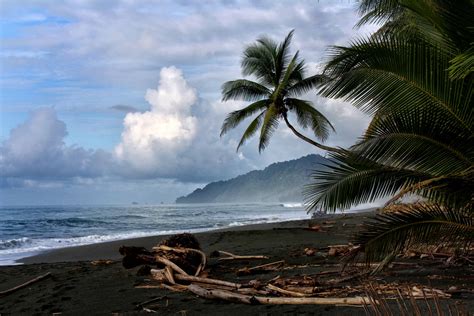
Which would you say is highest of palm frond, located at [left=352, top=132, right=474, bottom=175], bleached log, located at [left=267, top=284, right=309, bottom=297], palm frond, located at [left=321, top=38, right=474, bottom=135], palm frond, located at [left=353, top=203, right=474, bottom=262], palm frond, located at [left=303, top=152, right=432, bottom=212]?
palm frond, located at [left=321, top=38, right=474, bottom=135]

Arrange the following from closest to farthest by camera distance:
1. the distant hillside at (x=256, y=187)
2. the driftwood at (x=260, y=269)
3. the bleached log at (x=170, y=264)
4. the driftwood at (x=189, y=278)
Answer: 1. the driftwood at (x=189, y=278)
2. the bleached log at (x=170, y=264)
3. the driftwood at (x=260, y=269)
4. the distant hillside at (x=256, y=187)

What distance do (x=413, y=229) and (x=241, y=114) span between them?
18450mm

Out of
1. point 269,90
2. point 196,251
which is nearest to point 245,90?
point 269,90

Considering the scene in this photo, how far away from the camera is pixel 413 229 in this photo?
6184mm

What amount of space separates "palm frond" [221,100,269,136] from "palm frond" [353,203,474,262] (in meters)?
17.7

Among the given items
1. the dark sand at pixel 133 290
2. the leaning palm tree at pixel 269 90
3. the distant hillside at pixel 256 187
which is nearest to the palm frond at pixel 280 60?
the leaning palm tree at pixel 269 90

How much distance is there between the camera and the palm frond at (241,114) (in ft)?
77.8

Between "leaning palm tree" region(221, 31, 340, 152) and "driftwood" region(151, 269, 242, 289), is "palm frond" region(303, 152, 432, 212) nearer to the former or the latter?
"driftwood" region(151, 269, 242, 289)

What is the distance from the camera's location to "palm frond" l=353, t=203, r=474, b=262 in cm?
612

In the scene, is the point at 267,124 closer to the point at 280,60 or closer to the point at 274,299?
the point at 280,60

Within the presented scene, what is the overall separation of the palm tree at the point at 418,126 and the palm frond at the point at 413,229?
0.5 inches

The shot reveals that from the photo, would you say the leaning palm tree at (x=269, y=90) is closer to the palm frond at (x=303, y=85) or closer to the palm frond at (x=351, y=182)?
the palm frond at (x=303, y=85)

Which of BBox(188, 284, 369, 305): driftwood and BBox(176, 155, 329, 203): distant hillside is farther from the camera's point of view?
BBox(176, 155, 329, 203): distant hillside

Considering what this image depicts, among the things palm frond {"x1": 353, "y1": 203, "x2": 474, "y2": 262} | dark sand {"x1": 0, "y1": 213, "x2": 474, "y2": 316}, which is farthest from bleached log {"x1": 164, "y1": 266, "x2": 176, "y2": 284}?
palm frond {"x1": 353, "y1": 203, "x2": 474, "y2": 262}
